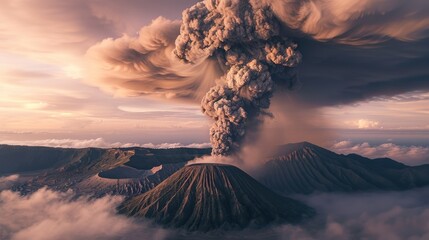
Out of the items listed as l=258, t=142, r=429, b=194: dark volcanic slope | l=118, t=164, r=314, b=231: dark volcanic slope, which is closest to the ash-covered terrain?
l=258, t=142, r=429, b=194: dark volcanic slope

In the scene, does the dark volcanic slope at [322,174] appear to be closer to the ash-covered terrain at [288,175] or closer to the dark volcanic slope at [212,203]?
the ash-covered terrain at [288,175]

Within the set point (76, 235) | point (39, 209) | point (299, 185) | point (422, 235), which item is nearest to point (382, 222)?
point (422, 235)

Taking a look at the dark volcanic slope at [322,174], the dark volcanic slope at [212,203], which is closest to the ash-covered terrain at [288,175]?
the dark volcanic slope at [322,174]

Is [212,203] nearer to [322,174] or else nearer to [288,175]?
[288,175]

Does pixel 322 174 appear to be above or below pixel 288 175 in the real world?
above

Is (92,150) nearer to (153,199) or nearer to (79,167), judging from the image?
(79,167)

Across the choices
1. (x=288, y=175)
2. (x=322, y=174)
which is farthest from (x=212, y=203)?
(x=322, y=174)
